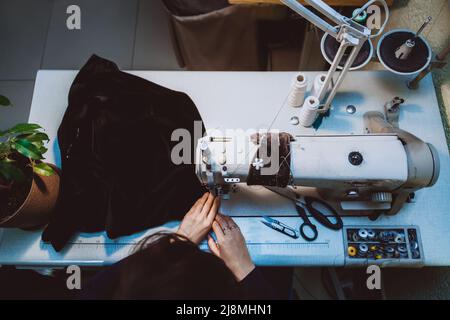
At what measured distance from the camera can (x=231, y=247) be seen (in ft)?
3.68

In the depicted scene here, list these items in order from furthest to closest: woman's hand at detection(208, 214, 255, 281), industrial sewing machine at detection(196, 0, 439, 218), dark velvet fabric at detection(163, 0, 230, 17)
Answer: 1. dark velvet fabric at detection(163, 0, 230, 17)
2. woman's hand at detection(208, 214, 255, 281)
3. industrial sewing machine at detection(196, 0, 439, 218)

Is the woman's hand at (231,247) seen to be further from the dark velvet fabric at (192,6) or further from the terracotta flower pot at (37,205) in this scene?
the dark velvet fabric at (192,6)

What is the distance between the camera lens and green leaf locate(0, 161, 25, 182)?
1015 mm

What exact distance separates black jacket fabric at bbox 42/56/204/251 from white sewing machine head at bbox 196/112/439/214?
0.22m

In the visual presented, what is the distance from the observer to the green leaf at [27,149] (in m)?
1.02

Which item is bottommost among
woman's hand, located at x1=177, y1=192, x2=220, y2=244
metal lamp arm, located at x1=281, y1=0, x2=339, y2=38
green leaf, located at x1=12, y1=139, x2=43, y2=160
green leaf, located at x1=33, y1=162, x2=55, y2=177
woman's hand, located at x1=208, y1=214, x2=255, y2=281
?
woman's hand, located at x1=208, y1=214, x2=255, y2=281

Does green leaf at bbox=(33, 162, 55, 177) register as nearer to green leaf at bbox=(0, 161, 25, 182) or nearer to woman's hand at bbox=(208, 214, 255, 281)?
green leaf at bbox=(0, 161, 25, 182)

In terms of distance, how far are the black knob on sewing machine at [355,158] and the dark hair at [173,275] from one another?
452mm

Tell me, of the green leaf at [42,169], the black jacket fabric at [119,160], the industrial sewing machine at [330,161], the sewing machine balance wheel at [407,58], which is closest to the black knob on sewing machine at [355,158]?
the industrial sewing machine at [330,161]

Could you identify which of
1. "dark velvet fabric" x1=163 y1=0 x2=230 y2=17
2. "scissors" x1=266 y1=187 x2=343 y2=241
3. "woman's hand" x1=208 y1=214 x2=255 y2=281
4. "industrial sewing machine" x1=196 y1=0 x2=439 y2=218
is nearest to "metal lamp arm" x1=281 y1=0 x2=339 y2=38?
"industrial sewing machine" x1=196 y1=0 x2=439 y2=218

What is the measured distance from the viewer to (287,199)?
1.20 meters
